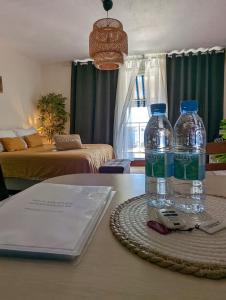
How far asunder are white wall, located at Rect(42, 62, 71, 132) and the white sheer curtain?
119 cm

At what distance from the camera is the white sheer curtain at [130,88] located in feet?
16.4

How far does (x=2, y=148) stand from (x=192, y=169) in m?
3.61

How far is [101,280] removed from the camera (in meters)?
0.39

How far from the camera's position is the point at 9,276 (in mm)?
403

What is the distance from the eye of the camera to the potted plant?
206 inches

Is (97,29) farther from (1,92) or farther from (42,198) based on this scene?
(1,92)

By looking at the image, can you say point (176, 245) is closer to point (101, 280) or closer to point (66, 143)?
point (101, 280)

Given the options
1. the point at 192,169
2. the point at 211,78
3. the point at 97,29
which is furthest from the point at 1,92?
the point at 192,169

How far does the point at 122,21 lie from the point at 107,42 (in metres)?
1.15

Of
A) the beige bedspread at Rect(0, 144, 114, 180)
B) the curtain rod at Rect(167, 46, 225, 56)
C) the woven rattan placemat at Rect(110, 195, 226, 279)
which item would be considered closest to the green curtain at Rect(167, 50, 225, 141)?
the curtain rod at Rect(167, 46, 225, 56)

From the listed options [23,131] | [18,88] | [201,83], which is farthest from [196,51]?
[23,131]

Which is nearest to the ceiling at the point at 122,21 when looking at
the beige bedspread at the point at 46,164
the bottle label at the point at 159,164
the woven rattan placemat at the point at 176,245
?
the beige bedspread at the point at 46,164

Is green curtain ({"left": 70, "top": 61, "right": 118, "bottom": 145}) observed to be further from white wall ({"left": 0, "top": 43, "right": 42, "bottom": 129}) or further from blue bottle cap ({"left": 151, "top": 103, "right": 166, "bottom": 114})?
blue bottle cap ({"left": 151, "top": 103, "right": 166, "bottom": 114})

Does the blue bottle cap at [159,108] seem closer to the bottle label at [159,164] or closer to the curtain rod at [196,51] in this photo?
the bottle label at [159,164]
